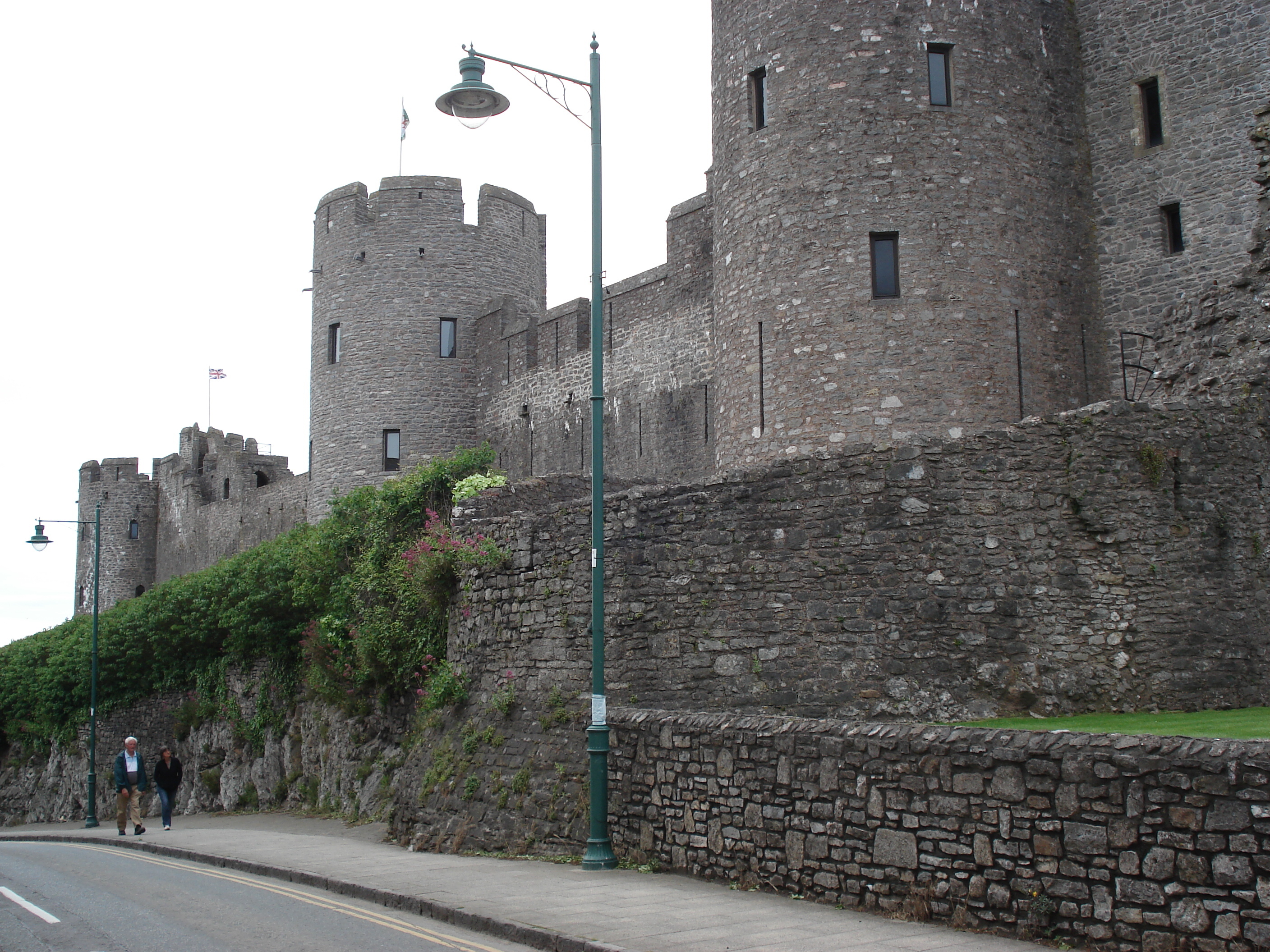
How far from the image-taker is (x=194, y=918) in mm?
9875

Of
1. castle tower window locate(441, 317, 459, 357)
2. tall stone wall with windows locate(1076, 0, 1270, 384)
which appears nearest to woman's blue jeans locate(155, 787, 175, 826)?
castle tower window locate(441, 317, 459, 357)

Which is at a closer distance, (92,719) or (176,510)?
(92,719)

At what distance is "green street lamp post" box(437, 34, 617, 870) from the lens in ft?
34.9

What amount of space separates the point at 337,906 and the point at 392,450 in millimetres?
20807

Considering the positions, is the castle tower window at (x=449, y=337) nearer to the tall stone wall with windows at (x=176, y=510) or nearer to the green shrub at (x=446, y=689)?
the tall stone wall with windows at (x=176, y=510)

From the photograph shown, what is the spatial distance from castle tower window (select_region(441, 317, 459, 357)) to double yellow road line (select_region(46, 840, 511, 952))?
16.7 m

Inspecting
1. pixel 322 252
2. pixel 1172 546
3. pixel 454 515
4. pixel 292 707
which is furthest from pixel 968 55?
pixel 322 252

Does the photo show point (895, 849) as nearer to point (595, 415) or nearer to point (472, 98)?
point (595, 415)

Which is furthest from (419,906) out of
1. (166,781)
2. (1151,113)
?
(1151,113)

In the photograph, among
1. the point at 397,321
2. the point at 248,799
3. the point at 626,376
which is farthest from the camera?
the point at 397,321

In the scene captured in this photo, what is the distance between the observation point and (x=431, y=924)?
909 cm

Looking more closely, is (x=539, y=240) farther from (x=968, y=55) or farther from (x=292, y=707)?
(x=968, y=55)

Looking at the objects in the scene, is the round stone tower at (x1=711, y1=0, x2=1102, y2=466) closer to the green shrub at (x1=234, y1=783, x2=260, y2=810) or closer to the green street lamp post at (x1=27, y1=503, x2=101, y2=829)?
the green shrub at (x1=234, y1=783, x2=260, y2=810)

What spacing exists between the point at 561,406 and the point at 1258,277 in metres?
16.8
